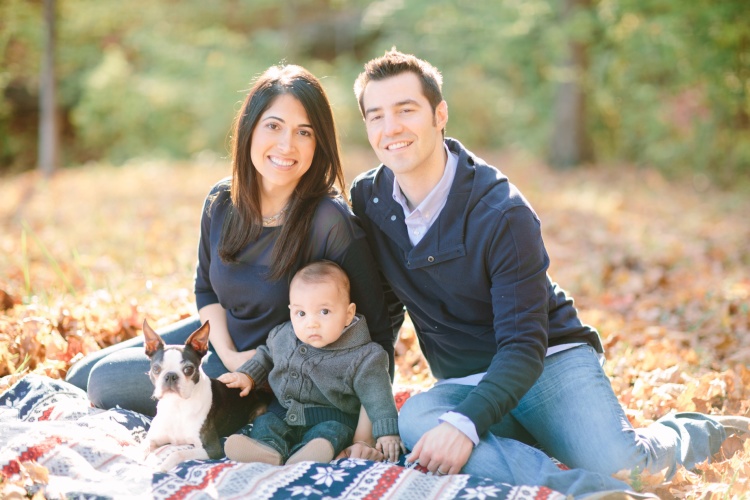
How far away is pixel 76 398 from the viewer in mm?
3320

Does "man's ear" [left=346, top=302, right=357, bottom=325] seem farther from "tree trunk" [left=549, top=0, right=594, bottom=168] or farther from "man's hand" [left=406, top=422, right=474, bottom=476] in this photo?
"tree trunk" [left=549, top=0, right=594, bottom=168]

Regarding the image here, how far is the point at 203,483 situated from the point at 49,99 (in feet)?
42.6

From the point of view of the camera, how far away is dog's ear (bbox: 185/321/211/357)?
2.80 m

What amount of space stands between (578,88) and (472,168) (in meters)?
11.5

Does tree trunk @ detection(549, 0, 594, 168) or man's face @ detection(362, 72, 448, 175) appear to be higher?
tree trunk @ detection(549, 0, 594, 168)

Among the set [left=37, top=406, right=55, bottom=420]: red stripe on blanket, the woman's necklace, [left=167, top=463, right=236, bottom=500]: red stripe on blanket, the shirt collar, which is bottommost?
[left=167, top=463, right=236, bottom=500]: red stripe on blanket

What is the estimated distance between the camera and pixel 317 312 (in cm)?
296

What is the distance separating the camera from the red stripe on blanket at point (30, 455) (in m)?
2.50

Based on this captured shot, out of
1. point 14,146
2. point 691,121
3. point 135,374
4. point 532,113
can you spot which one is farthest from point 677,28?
point 14,146

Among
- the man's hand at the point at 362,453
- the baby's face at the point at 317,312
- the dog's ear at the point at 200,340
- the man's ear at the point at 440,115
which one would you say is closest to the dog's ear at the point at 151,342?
the dog's ear at the point at 200,340

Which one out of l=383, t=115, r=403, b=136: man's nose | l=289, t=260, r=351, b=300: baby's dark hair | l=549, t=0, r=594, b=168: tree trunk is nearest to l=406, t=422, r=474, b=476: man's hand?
l=289, t=260, r=351, b=300: baby's dark hair

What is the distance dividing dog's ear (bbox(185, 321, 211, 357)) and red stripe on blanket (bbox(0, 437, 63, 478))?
1.96ft

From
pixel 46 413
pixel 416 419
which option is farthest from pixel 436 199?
pixel 46 413

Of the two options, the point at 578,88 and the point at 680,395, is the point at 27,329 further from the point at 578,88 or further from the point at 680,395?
the point at 578,88
